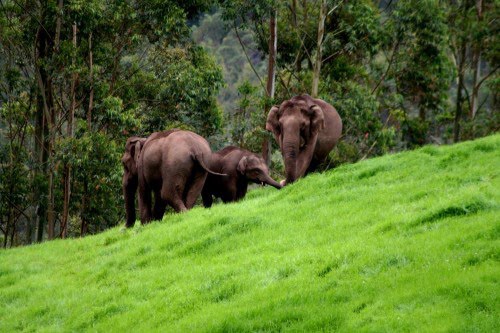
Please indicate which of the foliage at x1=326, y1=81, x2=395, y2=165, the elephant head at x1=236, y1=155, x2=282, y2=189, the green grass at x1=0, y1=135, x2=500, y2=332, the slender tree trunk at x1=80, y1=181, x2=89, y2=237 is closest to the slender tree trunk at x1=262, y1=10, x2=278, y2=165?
the foliage at x1=326, y1=81, x2=395, y2=165

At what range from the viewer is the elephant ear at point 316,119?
18.9 m

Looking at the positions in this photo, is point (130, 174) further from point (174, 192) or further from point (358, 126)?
point (358, 126)

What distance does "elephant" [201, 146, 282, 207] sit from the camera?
1934cm

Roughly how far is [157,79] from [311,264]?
20470 millimetres

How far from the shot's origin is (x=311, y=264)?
1029cm

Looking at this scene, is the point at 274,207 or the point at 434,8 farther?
the point at 434,8

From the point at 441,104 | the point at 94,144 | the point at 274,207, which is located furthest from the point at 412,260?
the point at 441,104

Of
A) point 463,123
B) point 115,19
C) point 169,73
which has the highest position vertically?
point 115,19

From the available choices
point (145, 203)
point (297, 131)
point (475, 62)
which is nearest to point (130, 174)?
point (145, 203)

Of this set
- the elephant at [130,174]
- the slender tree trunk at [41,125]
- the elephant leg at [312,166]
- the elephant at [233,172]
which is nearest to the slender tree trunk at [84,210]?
the slender tree trunk at [41,125]

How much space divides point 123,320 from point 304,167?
9364mm

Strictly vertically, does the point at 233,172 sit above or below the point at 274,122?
below

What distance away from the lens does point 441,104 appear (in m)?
36.7

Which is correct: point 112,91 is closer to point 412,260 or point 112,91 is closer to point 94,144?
point 94,144
